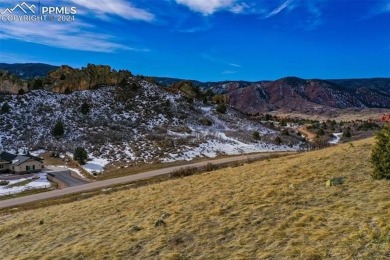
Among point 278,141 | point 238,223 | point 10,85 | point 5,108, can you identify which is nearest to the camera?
point 238,223

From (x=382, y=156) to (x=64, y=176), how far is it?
50473 millimetres

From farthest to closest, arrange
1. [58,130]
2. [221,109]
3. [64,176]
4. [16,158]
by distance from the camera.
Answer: [221,109]
[58,130]
[16,158]
[64,176]

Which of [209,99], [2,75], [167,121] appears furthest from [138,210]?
[209,99]

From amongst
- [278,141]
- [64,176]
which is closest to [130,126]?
[64,176]

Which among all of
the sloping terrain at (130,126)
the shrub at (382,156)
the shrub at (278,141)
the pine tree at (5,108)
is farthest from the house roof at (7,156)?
the shrub at (382,156)

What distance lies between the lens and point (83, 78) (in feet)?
327

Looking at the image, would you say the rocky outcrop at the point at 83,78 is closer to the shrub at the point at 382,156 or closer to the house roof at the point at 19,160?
the house roof at the point at 19,160

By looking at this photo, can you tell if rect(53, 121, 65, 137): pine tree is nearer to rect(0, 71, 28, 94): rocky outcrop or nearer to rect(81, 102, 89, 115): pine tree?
rect(81, 102, 89, 115): pine tree

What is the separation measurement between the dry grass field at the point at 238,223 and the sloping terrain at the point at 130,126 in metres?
48.8

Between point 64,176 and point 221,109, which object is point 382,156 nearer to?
point 64,176

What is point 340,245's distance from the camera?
10.4 metres

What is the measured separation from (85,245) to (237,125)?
284ft

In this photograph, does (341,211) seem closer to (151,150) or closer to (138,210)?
(138,210)

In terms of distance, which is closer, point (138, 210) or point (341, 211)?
point (341, 211)
